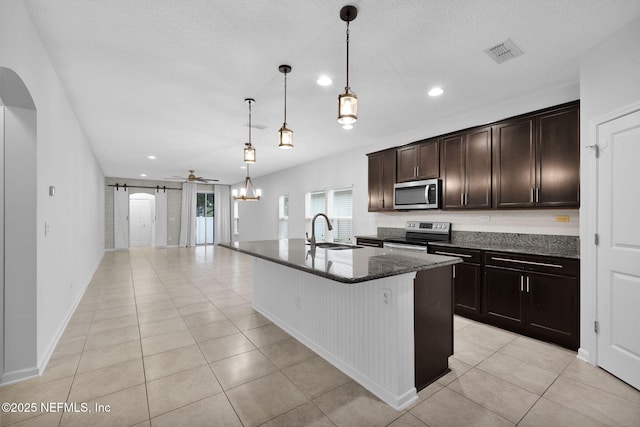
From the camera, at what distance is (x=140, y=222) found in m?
11.3

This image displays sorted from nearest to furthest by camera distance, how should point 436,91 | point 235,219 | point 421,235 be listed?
1. point 436,91
2. point 421,235
3. point 235,219

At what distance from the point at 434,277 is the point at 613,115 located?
1879mm

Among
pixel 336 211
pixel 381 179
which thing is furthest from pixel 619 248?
pixel 336 211

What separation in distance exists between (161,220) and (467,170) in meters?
10.7

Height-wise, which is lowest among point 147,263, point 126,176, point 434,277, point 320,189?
point 147,263

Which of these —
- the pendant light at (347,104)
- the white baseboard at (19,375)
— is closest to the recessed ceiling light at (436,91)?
the pendant light at (347,104)

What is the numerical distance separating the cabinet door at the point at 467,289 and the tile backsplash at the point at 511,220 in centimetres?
74

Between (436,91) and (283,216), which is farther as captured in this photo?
(283,216)

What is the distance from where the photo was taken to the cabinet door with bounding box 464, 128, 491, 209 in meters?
3.61

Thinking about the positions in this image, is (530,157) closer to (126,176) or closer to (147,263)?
(147,263)

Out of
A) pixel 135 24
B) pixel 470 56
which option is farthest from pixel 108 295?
pixel 470 56

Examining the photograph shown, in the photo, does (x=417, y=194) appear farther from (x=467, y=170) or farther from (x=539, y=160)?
(x=539, y=160)

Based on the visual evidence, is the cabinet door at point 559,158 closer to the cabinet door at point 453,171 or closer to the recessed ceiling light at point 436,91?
the cabinet door at point 453,171

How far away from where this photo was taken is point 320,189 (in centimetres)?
694
